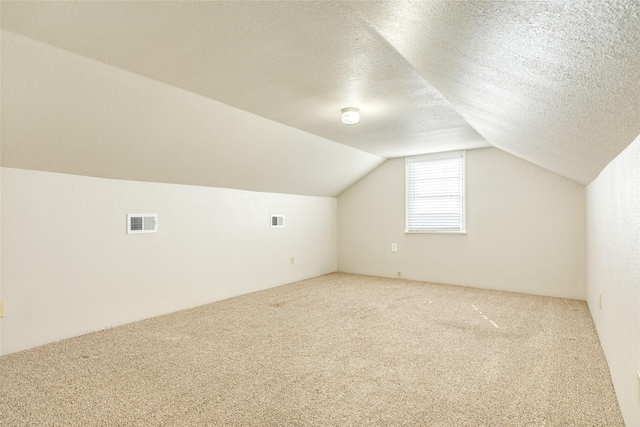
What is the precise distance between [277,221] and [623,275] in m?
3.78

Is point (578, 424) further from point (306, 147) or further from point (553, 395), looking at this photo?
point (306, 147)

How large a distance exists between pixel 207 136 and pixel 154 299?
65.4 inches

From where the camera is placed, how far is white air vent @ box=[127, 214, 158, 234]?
3213 mm

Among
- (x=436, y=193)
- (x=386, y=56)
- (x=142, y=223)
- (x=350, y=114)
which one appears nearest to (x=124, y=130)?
(x=142, y=223)

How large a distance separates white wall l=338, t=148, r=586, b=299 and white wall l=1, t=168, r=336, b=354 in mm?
1584

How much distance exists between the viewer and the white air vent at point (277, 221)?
480cm

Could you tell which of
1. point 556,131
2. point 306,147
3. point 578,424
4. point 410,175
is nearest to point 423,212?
point 410,175

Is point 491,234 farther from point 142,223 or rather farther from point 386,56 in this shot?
point 142,223

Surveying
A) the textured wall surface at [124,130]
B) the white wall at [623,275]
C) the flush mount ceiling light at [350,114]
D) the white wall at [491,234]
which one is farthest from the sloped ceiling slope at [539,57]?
the white wall at [491,234]

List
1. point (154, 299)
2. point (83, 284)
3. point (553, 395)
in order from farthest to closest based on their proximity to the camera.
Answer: point (154, 299), point (83, 284), point (553, 395)

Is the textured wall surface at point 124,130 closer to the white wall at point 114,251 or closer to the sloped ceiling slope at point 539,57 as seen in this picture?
the white wall at point 114,251

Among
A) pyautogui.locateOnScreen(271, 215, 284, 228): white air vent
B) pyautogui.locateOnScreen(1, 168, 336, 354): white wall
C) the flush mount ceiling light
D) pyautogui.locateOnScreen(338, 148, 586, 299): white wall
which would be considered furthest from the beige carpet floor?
the flush mount ceiling light

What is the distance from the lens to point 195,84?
7.59ft

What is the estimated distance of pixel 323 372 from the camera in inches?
85.2
